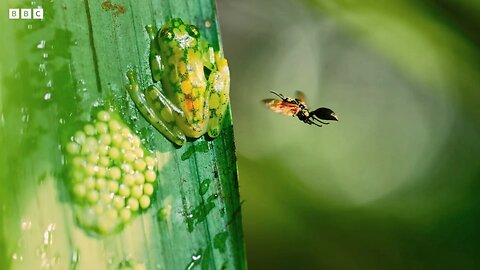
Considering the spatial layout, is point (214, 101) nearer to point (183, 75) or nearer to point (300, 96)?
point (183, 75)

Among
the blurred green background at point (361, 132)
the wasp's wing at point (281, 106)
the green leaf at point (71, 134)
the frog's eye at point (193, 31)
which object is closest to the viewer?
the green leaf at point (71, 134)

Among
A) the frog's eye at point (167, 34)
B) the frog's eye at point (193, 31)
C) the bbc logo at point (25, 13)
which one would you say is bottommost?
the frog's eye at point (167, 34)

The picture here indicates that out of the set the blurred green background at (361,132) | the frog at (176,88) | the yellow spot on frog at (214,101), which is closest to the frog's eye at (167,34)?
the frog at (176,88)

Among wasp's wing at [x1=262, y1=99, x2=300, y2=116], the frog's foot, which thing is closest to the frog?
the frog's foot

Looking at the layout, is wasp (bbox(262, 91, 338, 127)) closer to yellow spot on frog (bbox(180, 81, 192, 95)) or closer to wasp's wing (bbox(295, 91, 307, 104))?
wasp's wing (bbox(295, 91, 307, 104))

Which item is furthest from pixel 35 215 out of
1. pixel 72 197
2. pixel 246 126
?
pixel 246 126

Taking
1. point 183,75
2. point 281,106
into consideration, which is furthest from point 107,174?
point 281,106

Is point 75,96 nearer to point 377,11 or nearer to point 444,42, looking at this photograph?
point 377,11

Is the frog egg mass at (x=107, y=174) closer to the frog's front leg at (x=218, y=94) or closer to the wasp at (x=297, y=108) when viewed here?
the frog's front leg at (x=218, y=94)
